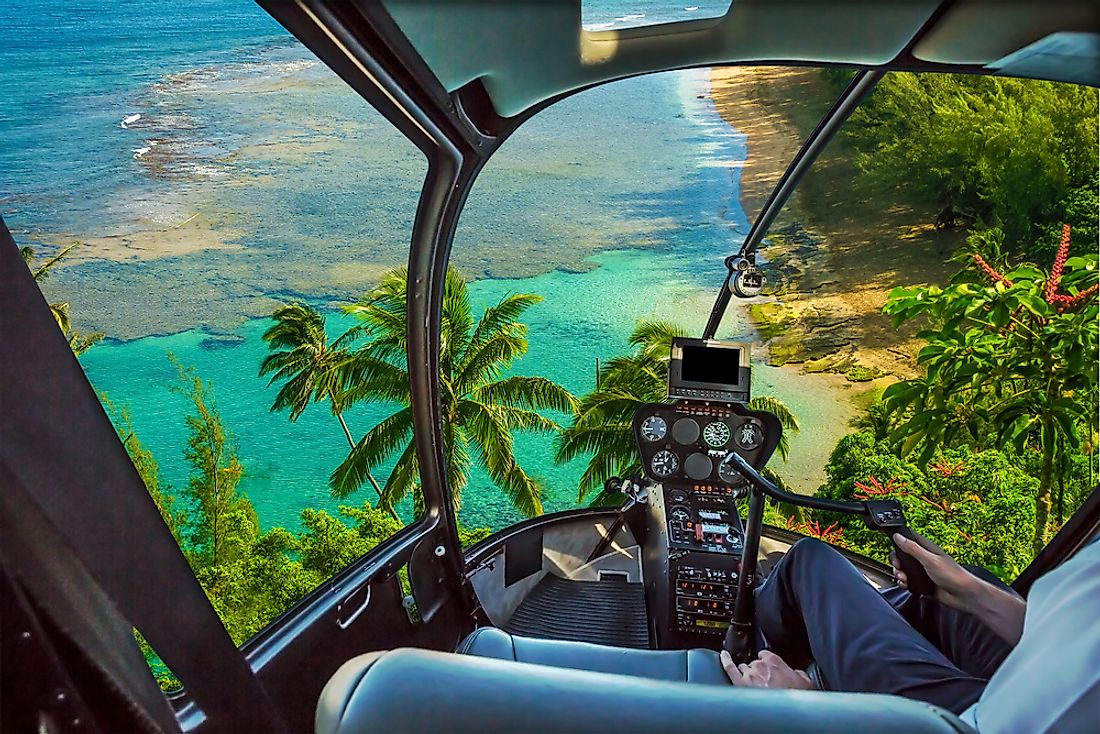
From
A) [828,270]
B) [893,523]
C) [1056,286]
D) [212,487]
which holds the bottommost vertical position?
[212,487]

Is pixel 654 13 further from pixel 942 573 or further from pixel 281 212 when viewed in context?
pixel 281 212

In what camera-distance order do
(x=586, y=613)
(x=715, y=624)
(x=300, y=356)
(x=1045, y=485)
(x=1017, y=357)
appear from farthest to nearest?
(x=300, y=356)
(x=1017, y=357)
(x=1045, y=485)
(x=586, y=613)
(x=715, y=624)

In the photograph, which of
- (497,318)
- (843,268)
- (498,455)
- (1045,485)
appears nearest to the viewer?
(1045,485)

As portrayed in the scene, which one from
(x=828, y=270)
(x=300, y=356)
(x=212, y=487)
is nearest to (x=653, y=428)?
(x=300, y=356)

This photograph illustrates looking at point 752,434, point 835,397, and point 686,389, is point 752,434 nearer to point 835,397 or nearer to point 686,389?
point 686,389

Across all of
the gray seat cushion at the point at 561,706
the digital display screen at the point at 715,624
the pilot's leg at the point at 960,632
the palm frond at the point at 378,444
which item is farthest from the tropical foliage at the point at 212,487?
the gray seat cushion at the point at 561,706

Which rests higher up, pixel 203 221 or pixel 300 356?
pixel 203 221

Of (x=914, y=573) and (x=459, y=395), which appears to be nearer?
(x=914, y=573)

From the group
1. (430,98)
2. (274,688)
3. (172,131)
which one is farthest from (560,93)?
(172,131)
